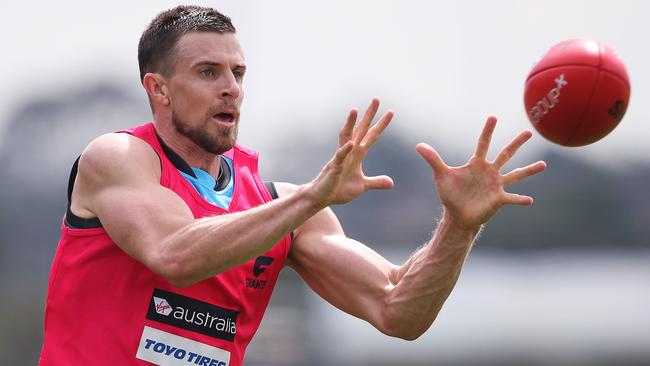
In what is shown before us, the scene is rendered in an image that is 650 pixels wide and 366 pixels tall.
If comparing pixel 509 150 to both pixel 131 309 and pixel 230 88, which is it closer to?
pixel 230 88

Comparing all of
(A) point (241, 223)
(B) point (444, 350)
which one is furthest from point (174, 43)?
(B) point (444, 350)

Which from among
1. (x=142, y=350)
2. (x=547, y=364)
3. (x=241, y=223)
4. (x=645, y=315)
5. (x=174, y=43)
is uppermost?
(x=645, y=315)

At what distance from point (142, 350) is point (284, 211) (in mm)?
1286

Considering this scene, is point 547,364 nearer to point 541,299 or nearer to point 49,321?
point 541,299

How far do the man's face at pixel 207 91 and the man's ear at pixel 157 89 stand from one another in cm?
8

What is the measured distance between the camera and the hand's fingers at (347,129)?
6.88 metres

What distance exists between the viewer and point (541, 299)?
1199 inches

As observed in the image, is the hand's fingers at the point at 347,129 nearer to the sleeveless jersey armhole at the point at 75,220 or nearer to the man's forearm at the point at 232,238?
the man's forearm at the point at 232,238

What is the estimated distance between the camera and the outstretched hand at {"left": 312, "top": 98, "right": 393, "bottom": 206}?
6.74 meters

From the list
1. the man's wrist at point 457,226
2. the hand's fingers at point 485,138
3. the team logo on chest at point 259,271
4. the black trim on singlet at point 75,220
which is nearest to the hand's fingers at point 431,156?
the hand's fingers at point 485,138

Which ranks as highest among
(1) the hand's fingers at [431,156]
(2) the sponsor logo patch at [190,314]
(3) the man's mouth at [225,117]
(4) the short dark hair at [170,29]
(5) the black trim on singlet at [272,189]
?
(4) the short dark hair at [170,29]

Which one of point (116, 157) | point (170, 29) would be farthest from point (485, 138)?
point (170, 29)

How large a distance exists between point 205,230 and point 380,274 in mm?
1594

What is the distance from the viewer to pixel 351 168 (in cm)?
693
